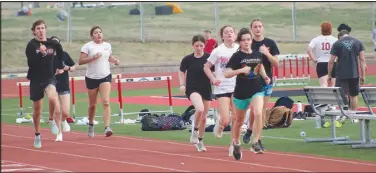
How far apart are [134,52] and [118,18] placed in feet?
17.4

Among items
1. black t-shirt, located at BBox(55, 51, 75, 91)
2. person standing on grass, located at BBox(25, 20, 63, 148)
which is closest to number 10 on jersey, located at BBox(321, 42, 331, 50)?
black t-shirt, located at BBox(55, 51, 75, 91)

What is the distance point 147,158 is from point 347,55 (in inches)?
195

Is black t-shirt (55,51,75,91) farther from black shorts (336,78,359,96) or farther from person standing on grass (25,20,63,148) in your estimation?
black shorts (336,78,359,96)

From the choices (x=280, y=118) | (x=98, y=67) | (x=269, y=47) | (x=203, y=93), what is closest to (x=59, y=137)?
(x=98, y=67)

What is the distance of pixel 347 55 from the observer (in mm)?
18750

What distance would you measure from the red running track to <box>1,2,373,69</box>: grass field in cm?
2577

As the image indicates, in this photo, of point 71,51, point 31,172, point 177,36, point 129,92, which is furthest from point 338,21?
point 31,172

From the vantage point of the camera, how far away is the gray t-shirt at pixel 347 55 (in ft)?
61.5

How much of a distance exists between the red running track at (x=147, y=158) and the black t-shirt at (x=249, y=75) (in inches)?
36.0

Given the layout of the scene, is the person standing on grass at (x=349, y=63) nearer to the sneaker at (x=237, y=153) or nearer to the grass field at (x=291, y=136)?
the grass field at (x=291, y=136)

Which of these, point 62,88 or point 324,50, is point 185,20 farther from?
Answer: point 62,88

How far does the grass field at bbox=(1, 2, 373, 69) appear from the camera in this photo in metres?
46.7

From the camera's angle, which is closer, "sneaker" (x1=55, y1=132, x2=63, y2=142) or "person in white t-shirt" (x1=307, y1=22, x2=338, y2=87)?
"sneaker" (x1=55, y1=132, x2=63, y2=142)

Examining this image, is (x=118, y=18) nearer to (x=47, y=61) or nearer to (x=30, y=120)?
(x=30, y=120)
